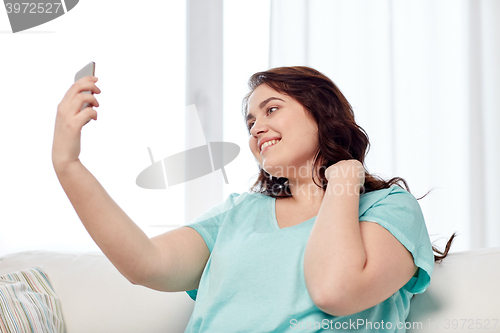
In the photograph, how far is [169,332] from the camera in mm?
1201

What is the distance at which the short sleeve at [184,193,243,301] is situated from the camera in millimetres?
1084

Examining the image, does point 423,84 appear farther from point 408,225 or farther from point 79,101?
point 79,101

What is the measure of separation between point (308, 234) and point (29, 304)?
2.58 ft

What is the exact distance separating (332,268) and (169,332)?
0.69 metres

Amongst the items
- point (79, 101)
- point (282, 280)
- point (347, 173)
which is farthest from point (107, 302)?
point (347, 173)

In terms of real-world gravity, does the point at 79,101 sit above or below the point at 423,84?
below

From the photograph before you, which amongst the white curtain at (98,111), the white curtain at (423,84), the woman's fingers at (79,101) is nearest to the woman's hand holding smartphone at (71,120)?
the woman's fingers at (79,101)

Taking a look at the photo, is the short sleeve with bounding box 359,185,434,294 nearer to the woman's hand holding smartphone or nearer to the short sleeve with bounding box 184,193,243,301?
the short sleeve with bounding box 184,193,243,301

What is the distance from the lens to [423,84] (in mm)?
1964

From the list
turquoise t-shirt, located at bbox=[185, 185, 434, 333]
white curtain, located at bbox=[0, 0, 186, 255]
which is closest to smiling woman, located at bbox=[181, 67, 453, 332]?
turquoise t-shirt, located at bbox=[185, 185, 434, 333]

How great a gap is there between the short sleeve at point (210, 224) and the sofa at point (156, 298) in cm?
18

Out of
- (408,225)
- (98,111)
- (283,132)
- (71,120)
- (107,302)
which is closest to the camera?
(71,120)

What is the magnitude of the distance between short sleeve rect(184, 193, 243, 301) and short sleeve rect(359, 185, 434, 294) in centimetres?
39

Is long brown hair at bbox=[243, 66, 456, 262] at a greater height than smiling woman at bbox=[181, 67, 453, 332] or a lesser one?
greater
